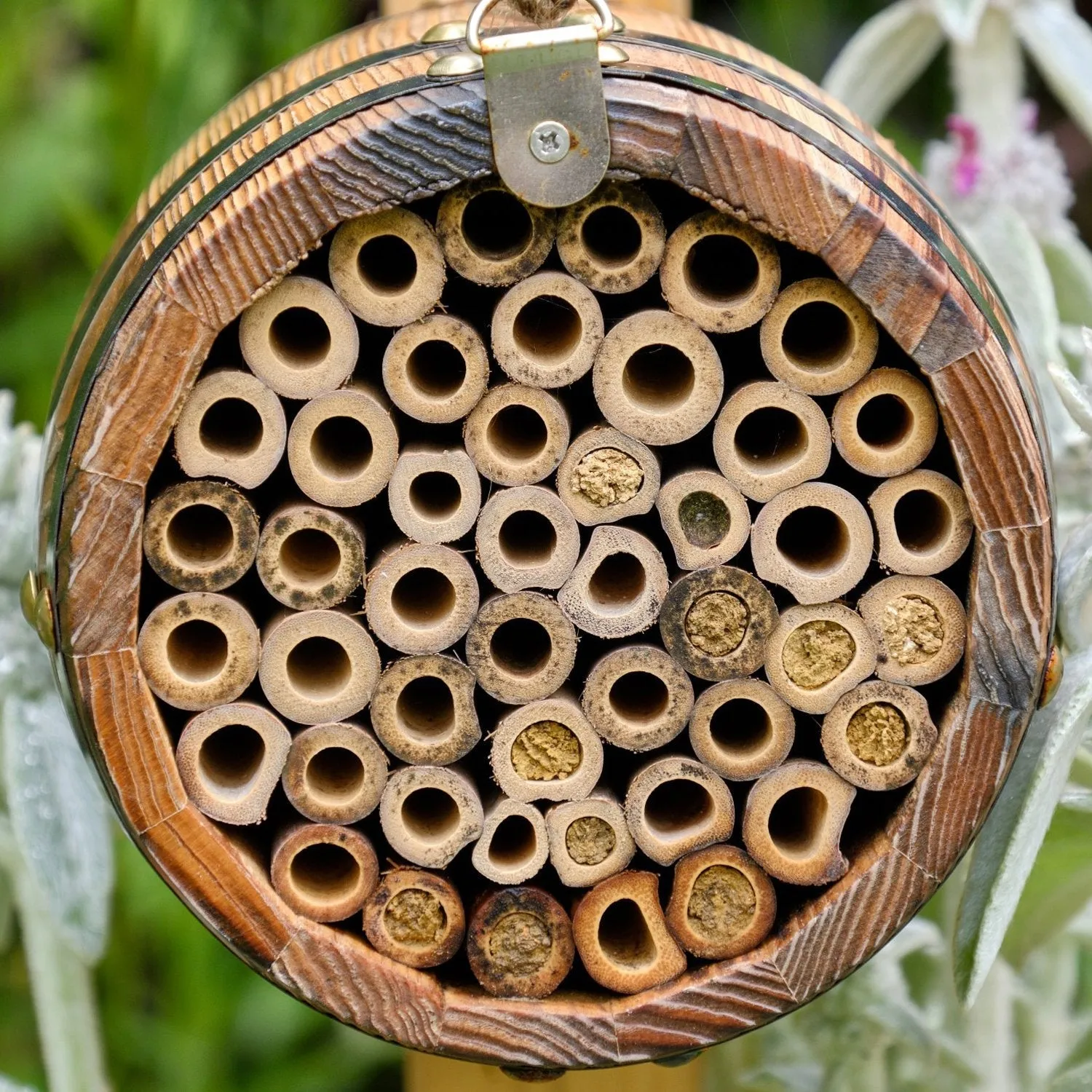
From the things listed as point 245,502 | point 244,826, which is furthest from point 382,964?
point 245,502

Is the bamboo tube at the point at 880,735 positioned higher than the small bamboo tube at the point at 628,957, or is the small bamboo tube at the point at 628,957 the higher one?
the bamboo tube at the point at 880,735

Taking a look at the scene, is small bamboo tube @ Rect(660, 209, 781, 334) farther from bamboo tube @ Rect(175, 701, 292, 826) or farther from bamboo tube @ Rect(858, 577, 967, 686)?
bamboo tube @ Rect(175, 701, 292, 826)

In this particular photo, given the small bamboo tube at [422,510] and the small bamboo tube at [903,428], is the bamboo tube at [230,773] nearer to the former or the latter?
the small bamboo tube at [422,510]

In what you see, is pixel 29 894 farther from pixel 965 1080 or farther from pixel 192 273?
pixel 965 1080

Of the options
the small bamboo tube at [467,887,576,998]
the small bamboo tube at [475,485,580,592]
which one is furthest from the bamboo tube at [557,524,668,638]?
the small bamboo tube at [467,887,576,998]

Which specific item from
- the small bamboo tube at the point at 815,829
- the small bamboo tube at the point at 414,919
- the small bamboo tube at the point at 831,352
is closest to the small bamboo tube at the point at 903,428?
the small bamboo tube at the point at 831,352

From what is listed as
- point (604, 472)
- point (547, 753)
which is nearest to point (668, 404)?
point (604, 472)
